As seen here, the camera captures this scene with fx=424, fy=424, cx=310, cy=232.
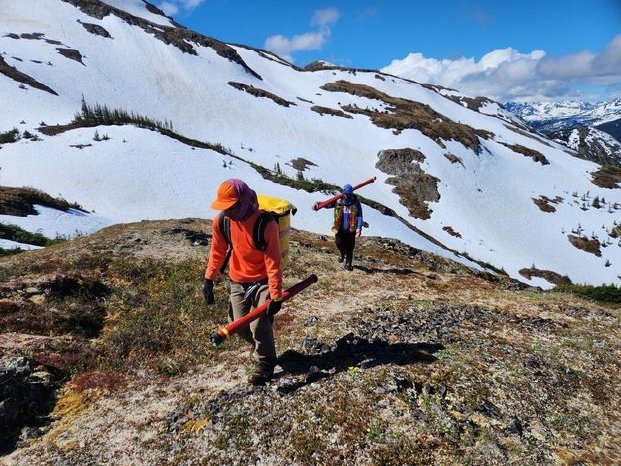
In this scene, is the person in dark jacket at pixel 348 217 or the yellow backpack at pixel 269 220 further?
the person in dark jacket at pixel 348 217

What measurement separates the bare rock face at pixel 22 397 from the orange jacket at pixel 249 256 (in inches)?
181

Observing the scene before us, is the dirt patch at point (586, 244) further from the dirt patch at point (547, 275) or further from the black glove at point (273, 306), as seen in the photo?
the black glove at point (273, 306)

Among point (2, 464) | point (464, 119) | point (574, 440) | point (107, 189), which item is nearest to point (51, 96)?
point (107, 189)

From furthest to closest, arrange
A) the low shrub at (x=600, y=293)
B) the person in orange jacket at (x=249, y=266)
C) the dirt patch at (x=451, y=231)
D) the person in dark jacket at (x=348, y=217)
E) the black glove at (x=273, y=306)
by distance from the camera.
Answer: the dirt patch at (x=451, y=231), the low shrub at (x=600, y=293), the person in dark jacket at (x=348, y=217), the black glove at (x=273, y=306), the person in orange jacket at (x=249, y=266)

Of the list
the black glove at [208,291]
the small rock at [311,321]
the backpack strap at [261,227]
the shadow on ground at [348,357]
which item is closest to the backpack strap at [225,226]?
the backpack strap at [261,227]

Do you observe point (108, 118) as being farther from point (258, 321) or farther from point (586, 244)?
point (586, 244)

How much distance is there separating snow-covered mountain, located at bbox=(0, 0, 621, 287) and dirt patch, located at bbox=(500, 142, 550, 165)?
30.7 inches

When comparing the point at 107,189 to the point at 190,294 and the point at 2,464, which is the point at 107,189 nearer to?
the point at 190,294

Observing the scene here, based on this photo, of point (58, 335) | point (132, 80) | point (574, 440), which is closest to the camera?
point (574, 440)

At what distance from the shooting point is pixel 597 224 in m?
82.6

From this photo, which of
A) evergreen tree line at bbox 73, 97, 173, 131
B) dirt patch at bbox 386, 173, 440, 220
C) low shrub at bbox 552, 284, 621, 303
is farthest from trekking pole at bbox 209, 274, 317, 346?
dirt patch at bbox 386, 173, 440, 220

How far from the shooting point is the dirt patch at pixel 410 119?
11281 centimetres

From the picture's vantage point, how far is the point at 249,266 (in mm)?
9273

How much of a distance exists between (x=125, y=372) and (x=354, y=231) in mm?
11324
